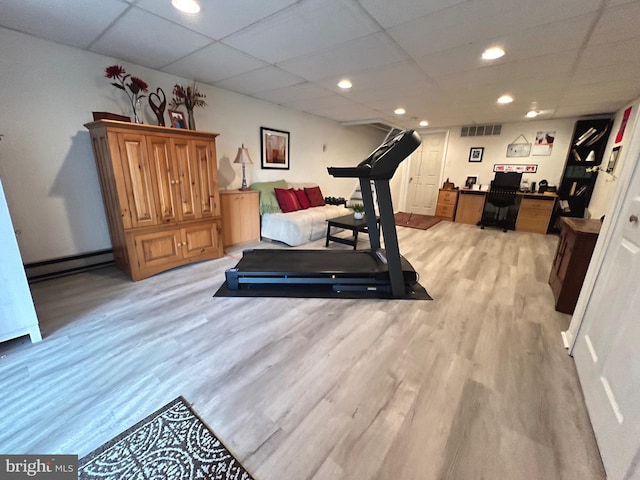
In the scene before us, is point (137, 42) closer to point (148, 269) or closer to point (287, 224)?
point (148, 269)

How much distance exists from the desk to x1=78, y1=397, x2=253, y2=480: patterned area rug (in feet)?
22.1

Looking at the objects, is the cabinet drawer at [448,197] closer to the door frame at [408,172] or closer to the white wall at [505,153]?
the white wall at [505,153]

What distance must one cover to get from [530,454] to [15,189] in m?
4.40

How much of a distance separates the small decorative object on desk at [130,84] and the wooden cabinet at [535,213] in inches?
277

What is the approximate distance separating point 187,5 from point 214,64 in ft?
3.76

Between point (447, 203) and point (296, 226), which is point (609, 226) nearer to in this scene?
point (296, 226)

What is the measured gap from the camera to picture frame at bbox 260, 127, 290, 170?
4.58m

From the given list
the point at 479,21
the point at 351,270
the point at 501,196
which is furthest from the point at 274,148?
the point at 501,196

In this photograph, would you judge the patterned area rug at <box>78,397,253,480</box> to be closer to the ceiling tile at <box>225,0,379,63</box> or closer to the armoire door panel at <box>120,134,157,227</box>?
the armoire door panel at <box>120,134,157,227</box>

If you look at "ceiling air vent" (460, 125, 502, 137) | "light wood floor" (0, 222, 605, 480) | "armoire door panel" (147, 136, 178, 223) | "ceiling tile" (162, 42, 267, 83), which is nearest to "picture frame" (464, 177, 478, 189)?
"ceiling air vent" (460, 125, 502, 137)

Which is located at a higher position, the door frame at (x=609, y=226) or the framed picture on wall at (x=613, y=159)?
the framed picture on wall at (x=613, y=159)

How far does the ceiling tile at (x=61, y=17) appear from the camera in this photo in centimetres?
185

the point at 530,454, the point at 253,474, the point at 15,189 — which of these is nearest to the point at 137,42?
the point at 15,189

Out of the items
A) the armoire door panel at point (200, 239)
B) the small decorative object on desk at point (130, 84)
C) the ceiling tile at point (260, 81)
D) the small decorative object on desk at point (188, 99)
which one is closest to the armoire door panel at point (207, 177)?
the armoire door panel at point (200, 239)
